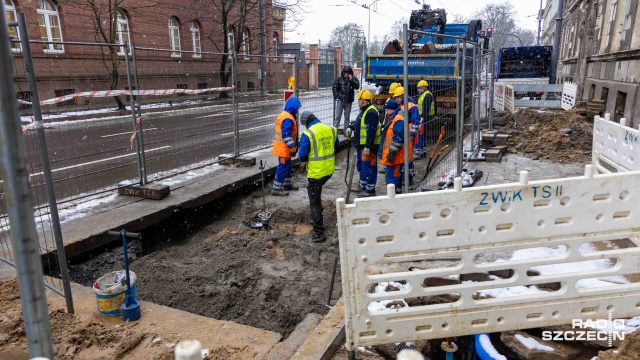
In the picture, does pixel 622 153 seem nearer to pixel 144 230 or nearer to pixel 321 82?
pixel 144 230

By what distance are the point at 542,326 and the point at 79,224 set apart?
5328 mm

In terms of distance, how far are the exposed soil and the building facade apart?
1015 cm

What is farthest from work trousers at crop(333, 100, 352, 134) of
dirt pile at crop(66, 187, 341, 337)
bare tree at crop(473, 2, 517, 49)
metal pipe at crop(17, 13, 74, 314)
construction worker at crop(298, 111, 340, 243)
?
bare tree at crop(473, 2, 517, 49)

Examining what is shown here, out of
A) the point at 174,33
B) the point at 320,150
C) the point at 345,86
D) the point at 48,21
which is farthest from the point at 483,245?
the point at 174,33

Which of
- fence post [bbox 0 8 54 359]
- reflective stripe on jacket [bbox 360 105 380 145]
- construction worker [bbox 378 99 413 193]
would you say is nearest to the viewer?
fence post [bbox 0 8 54 359]

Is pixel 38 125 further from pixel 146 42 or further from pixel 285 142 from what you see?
pixel 146 42

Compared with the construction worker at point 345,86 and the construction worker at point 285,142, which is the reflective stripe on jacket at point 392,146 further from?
the construction worker at point 345,86

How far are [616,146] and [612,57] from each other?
39.6 feet

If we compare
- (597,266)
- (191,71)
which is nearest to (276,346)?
(597,266)

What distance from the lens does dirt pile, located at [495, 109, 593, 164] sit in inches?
367

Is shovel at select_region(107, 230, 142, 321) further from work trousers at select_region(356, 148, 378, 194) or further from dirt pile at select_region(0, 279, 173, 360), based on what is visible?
work trousers at select_region(356, 148, 378, 194)

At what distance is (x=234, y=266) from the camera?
17.2 feet

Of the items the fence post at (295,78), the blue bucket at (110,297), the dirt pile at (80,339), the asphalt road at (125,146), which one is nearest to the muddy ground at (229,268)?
the dirt pile at (80,339)

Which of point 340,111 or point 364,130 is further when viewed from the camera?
point 340,111
